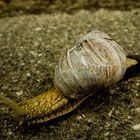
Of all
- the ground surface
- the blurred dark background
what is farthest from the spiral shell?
the blurred dark background

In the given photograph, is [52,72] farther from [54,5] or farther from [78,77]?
[54,5]

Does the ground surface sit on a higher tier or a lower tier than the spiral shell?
lower

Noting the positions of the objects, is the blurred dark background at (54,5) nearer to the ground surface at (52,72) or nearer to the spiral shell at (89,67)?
the ground surface at (52,72)

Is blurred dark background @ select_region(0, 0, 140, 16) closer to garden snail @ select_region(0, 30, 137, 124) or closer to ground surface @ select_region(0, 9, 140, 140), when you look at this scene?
ground surface @ select_region(0, 9, 140, 140)

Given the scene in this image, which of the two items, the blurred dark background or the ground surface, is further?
the blurred dark background

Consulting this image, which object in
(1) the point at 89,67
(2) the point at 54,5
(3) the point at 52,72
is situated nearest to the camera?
(1) the point at 89,67

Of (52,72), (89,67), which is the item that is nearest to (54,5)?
(52,72)
